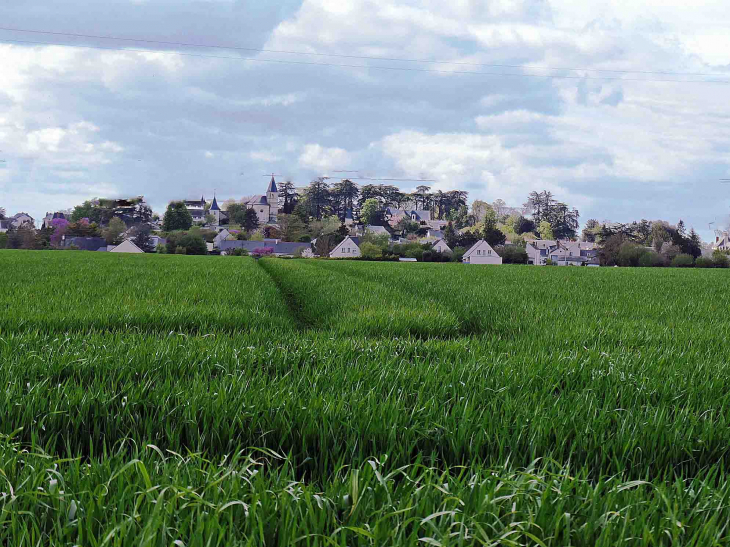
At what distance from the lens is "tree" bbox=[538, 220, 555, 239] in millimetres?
108000

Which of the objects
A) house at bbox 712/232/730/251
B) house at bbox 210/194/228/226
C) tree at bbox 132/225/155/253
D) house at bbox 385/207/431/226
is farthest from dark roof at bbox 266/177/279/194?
house at bbox 712/232/730/251

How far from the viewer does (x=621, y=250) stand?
66.1 metres

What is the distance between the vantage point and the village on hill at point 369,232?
71500 mm

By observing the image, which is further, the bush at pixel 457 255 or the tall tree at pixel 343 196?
the tall tree at pixel 343 196

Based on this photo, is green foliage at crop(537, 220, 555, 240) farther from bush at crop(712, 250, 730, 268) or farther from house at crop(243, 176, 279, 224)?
house at crop(243, 176, 279, 224)

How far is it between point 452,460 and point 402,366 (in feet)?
4.24

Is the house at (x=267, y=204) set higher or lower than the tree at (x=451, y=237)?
higher

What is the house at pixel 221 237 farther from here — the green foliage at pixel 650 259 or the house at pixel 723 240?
the house at pixel 723 240

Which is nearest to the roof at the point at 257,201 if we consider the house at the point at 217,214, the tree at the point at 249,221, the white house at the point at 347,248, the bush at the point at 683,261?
the house at the point at 217,214

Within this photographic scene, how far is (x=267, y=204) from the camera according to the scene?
143 meters

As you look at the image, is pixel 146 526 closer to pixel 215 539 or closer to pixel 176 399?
pixel 215 539

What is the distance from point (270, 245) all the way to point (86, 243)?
97.3 feet

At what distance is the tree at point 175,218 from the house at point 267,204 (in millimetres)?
36175

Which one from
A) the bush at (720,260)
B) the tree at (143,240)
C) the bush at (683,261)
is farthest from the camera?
the tree at (143,240)
